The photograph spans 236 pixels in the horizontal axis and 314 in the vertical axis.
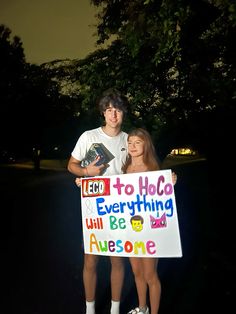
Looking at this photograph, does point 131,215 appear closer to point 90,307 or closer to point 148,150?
point 148,150

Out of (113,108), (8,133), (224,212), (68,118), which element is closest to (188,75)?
(224,212)

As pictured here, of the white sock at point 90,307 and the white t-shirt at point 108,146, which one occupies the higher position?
the white t-shirt at point 108,146

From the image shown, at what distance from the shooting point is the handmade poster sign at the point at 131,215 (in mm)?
3768

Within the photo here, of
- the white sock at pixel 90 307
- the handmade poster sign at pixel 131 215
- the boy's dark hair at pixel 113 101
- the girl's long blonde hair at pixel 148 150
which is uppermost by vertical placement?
the boy's dark hair at pixel 113 101

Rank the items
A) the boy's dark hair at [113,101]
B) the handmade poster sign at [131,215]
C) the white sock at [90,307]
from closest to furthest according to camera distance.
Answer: the handmade poster sign at [131,215], the boy's dark hair at [113,101], the white sock at [90,307]

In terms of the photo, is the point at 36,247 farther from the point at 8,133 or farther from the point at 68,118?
the point at 68,118

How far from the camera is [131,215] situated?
3881 mm

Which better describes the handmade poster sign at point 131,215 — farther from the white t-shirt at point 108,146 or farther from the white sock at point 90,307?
the white sock at point 90,307

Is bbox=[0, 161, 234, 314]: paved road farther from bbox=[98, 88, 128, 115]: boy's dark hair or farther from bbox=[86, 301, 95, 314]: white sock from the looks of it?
bbox=[98, 88, 128, 115]: boy's dark hair

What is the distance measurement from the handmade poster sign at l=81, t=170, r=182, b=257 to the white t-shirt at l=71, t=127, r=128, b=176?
16 cm

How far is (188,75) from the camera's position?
10055 millimetres

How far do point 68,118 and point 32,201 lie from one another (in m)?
23.9

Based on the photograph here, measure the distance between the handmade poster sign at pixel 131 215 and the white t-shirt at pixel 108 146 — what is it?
0.16 metres

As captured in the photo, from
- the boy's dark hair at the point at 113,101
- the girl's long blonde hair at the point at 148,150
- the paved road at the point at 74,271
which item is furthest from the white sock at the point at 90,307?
the boy's dark hair at the point at 113,101
